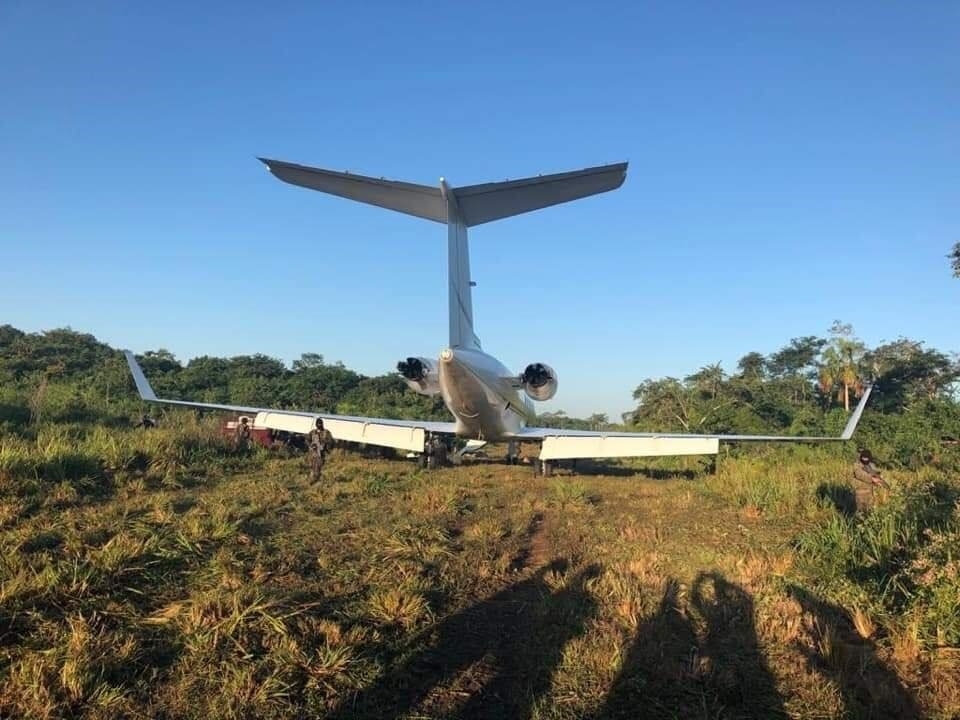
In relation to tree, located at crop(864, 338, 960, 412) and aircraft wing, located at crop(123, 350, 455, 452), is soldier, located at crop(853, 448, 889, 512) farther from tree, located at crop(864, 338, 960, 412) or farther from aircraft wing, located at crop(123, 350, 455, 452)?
tree, located at crop(864, 338, 960, 412)

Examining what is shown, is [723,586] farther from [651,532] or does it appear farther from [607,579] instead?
[651,532]

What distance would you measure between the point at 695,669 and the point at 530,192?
1115 cm

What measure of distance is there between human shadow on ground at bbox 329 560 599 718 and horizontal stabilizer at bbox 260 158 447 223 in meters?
10.1

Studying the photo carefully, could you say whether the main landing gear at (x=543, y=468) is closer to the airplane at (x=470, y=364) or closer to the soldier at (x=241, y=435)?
the airplane at (x=470, y=364)

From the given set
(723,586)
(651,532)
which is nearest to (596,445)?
(651,532)

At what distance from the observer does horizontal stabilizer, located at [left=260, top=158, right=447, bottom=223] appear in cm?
1254

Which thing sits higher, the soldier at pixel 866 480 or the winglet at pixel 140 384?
the winglet at pixel 140 384

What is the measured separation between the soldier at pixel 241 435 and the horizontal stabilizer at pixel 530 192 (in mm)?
7926

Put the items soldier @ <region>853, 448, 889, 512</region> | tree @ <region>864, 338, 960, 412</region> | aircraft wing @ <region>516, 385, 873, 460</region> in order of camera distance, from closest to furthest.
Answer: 1. soldier @ <region>853, 448, 889, 512</region>
2. aircraft wing @ <region>516, 385, 873, 460</region>
3. tree @ <region>864, 338, 960, 412</region>

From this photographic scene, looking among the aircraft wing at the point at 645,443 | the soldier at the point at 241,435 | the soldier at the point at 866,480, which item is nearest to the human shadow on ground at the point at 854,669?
the soldier at the point at 866,480

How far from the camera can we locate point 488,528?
7.85 m

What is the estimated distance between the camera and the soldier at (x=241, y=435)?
14.7 m

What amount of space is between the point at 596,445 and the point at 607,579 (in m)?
10.0

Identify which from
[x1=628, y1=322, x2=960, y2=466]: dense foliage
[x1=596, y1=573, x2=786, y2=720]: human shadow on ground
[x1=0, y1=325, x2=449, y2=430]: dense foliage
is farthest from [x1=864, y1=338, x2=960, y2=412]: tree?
[x1=596, y1=573, x2=786, y2=720]: human shadow on ground
